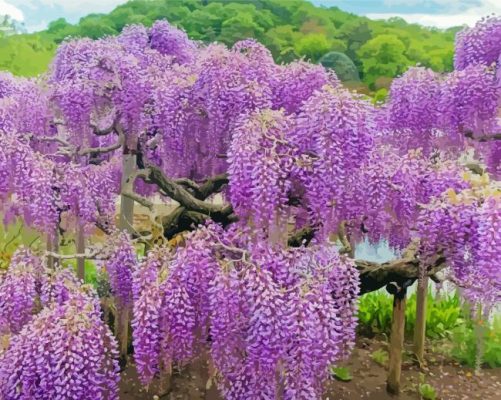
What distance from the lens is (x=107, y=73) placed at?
18.9 feet

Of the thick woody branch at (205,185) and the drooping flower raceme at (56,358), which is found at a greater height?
the thick woody branch at (205,185)

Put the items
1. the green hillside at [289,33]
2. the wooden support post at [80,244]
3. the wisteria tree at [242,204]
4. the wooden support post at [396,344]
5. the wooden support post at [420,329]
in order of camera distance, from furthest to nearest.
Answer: the green hillside at [289,33]
the wooden support post at [420,329]
the wooden support post at [396,344]
the wooden support post at [80,244]
the wisteria tree at [242,204]

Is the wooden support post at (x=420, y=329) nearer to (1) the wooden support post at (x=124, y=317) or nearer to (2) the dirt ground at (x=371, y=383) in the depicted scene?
(2) the dirt ground at (x=371, y=383)

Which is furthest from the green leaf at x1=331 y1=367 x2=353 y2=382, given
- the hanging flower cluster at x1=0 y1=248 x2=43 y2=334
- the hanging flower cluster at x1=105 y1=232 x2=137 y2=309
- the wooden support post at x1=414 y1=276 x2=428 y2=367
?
the hanging flower cluster at x1=0 y1=248 x2=43 y2=334

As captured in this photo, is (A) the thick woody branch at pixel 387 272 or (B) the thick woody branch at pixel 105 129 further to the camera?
(B) the thick woody branch at pixel 105 129

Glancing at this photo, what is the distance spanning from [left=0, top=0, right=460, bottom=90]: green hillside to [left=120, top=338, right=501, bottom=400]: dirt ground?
1382cm

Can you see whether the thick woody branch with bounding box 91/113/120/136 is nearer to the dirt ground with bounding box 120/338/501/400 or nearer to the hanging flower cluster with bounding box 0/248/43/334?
the hanging flower cluster with bounding box 0/248/43/334

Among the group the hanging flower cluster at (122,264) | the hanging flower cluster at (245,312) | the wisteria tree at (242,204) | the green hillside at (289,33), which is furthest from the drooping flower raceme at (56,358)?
the green hillside at (289,33)

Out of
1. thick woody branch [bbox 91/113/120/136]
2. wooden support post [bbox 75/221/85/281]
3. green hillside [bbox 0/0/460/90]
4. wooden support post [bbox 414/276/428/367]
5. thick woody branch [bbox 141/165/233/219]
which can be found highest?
green hillside [bbox 0/0/460/90]

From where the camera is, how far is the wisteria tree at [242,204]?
A: 160 inches

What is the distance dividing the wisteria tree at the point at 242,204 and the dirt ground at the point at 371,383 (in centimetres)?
86

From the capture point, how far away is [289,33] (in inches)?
854

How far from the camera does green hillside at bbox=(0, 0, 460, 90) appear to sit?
20828 mm

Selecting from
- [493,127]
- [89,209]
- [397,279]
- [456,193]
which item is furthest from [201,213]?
[493,127]
